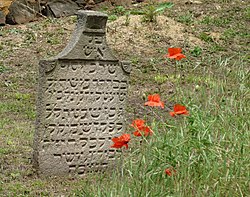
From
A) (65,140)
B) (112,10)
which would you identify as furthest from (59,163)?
(112,10)

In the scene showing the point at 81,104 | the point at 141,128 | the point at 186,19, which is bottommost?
the point at 186,19

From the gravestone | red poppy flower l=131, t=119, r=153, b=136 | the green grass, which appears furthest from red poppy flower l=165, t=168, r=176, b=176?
the gravestone

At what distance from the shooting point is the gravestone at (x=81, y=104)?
23.7ft

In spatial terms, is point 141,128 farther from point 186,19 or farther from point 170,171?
point 186,19

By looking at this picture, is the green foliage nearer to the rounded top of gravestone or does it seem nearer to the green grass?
the green grass

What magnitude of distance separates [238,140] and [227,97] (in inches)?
41.1

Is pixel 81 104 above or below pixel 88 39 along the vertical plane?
below

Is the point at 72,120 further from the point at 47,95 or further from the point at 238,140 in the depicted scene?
the point at 238,140

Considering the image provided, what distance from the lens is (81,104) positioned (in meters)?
7.40

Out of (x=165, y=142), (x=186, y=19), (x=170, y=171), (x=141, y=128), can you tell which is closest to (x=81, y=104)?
(x=141, y=128)

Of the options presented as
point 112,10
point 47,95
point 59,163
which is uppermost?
point 47,95

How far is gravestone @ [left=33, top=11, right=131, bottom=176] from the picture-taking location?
7215 mm

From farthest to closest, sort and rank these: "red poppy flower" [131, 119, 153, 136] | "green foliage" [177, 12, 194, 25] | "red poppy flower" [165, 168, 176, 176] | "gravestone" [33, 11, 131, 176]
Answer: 1. "green foliage" [177, 12, 194, 25]
2. "gravestone" [33, 11, 131, 176]
3. "red poppy flower" [131, 119, 153, 136]
4. "red poppy flower" [165, 168, 176, 176]

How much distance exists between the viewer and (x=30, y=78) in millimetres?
11680
